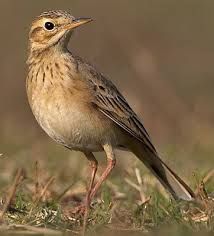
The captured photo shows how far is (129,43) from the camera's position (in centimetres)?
1436

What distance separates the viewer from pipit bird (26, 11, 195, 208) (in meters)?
8.51

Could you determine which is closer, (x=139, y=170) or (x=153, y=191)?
(x=153, y=191)

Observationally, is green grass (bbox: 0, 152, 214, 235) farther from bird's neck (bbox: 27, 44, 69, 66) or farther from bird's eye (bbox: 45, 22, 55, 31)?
bird's eye (bbox: 45, 22, 55, 31)

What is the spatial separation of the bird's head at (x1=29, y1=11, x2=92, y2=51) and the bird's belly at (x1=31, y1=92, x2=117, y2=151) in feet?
2.38

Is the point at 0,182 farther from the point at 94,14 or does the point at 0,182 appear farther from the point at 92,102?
the point at 94,14

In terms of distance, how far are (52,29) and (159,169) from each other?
1.73 metres

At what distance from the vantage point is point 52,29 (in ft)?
29.9

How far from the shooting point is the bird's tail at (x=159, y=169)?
9.06 metres

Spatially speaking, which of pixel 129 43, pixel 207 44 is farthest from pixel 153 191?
pixel 207 44

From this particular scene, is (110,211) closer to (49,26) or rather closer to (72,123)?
(72,123)

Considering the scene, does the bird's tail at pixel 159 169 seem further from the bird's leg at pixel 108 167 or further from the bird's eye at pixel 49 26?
the bird's eye at pixel 49 26

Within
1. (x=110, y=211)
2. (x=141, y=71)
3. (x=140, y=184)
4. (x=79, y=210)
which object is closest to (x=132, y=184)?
(x=140, y=184)

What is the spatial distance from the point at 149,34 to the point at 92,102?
7998 millimetres

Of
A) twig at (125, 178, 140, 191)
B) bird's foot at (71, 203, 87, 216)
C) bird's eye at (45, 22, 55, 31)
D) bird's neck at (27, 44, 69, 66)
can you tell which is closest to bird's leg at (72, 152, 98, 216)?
bird's foot at (71, 203, 87, 216)
